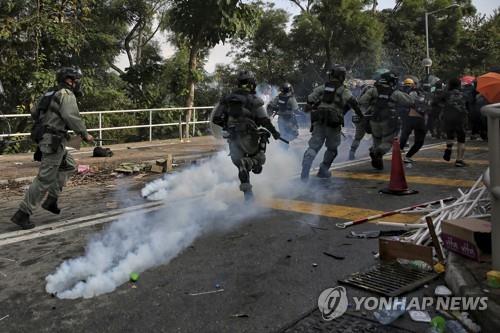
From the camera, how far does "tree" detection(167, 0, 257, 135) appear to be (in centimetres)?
1570

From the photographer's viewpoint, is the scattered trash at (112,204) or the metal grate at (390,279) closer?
the metal grate at (390,279)

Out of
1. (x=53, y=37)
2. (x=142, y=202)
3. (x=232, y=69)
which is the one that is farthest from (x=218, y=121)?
(x=232, y=69)

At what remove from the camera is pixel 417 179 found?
27.6 ft

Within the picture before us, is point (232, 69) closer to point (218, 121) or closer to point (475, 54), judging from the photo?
point (475, 54)

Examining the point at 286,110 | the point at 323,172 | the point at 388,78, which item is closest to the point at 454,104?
the point at 388,78

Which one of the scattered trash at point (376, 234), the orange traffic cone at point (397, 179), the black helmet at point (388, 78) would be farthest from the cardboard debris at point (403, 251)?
the black helmet at point (388, 78)

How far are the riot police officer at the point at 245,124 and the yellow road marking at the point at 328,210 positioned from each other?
1.49 ft

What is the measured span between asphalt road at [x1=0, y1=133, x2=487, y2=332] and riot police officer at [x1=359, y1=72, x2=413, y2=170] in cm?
321

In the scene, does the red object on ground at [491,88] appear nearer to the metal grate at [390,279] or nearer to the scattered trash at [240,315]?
the metal grate at [390,279]

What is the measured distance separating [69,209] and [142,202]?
989 millimetres

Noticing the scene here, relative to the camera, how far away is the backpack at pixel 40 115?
233 inches

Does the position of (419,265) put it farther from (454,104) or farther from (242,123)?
(454,104)

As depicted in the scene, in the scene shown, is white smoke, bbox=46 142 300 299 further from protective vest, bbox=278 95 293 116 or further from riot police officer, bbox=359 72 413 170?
protective vest, bbox=278 95 293 116

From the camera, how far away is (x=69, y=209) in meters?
6.95
